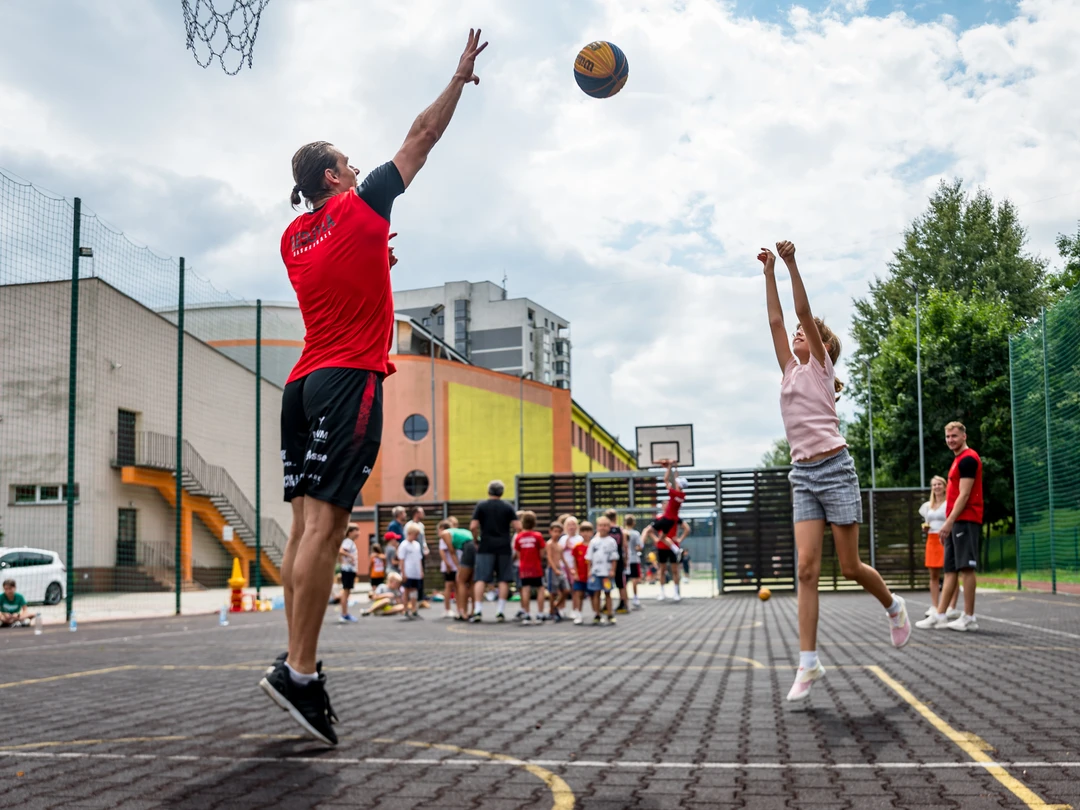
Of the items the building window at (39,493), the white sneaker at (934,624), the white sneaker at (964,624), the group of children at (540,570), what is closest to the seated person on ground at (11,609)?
Answer: the group of children at (540,570)

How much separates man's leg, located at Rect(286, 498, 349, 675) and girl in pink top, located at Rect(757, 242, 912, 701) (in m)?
2.64

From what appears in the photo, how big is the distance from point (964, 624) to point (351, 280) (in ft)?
27.2

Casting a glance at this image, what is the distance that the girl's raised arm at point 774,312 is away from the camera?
215 inches

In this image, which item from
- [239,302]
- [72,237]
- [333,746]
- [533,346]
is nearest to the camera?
[333,746]

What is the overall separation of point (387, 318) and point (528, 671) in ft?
13.2

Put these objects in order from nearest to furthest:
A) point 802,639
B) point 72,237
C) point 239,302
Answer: point 802,639 → point 72,237 → point 239,302

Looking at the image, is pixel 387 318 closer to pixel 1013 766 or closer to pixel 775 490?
pixel 1013 766

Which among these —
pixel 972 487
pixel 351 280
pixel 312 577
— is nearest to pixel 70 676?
pixel 312 577

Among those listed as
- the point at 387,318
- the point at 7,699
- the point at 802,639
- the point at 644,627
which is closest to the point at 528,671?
the point at 802,639

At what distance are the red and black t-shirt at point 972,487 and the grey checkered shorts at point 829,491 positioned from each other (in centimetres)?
462

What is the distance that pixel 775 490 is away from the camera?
2980cm

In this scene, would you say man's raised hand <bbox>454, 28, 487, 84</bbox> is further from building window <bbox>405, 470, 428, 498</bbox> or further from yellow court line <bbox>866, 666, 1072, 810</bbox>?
building window <bbox>405, 470, 428, 498</bbox>

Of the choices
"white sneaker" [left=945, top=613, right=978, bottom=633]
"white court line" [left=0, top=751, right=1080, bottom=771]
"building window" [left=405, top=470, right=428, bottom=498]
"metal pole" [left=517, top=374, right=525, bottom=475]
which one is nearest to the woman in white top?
"white sneaker" [left=945, top=613, right=978, bottom=633]

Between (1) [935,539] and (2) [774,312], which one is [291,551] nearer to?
(2) [774,312]
